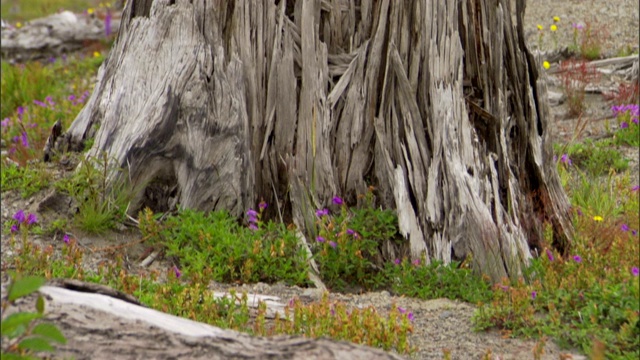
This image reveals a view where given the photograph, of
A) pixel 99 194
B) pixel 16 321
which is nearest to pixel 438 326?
pixel 99 194

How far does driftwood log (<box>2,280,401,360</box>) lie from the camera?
Answer: 312cm

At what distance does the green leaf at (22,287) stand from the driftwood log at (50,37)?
12569 mm

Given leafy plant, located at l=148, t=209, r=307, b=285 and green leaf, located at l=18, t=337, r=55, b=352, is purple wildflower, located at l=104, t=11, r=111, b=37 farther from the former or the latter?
green leaf, located at l=18, t=337, r=55, b=352

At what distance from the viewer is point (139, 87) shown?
20.5 ft

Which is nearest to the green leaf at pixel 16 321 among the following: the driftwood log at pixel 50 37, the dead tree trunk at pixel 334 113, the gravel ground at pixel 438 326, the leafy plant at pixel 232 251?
the gravel ground at pixel 438 326

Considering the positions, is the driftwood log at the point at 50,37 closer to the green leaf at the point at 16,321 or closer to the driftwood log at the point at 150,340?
the driftwood log at the point at 150,340

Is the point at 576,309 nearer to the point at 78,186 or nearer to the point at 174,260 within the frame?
the point at 174,260

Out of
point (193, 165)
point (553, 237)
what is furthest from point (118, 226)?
point (553, 237)

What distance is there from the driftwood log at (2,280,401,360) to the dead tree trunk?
2.70 m

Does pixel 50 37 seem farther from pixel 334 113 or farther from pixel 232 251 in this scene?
pixel 232 251

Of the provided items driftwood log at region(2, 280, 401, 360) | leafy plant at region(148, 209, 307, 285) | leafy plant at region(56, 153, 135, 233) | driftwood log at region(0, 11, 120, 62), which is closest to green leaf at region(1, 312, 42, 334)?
driftwood log at region(2, 280, 401, 360)

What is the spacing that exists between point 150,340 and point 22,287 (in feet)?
1.90

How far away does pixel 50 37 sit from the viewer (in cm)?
1491

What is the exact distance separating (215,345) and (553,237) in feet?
12.1
